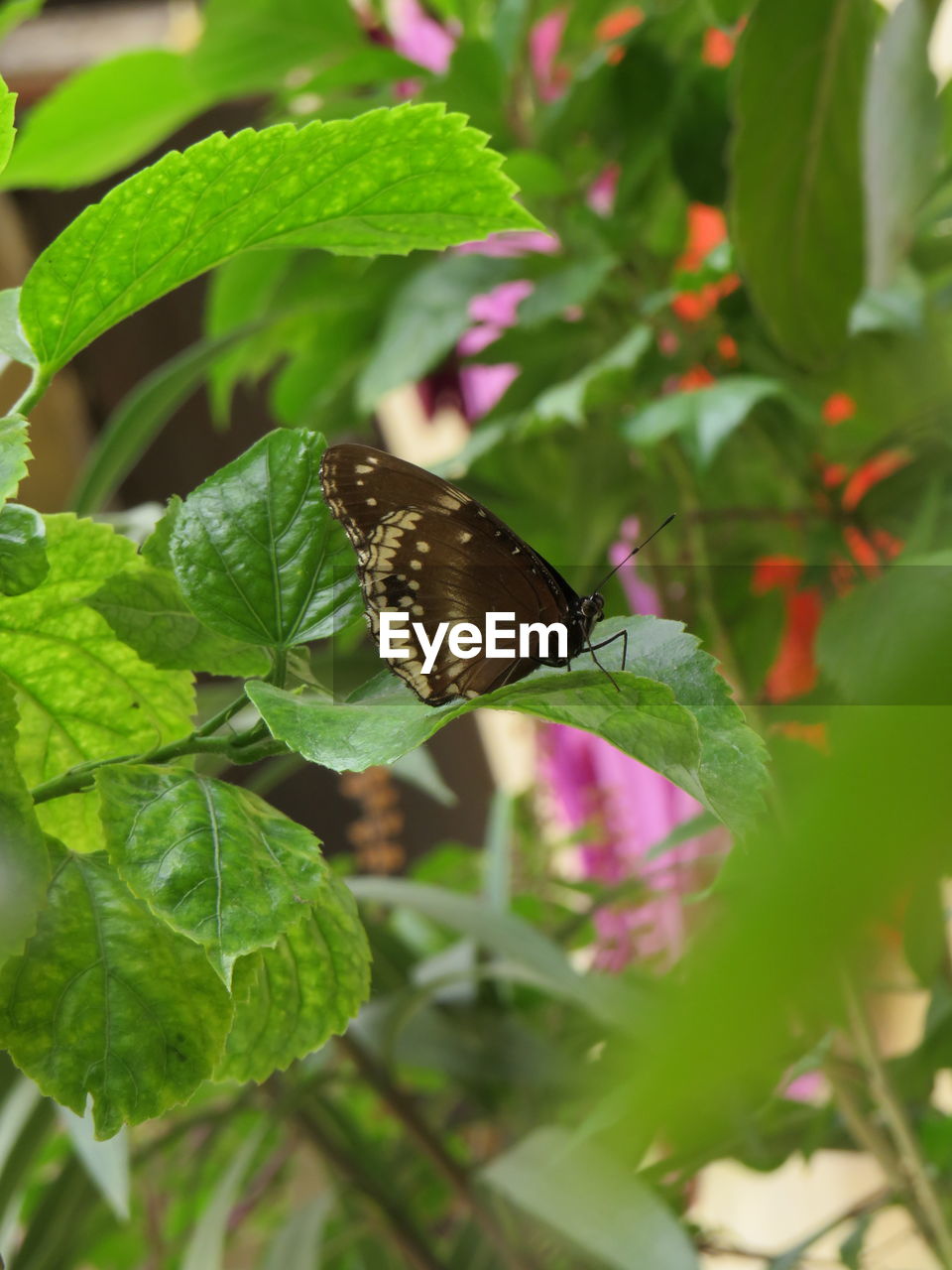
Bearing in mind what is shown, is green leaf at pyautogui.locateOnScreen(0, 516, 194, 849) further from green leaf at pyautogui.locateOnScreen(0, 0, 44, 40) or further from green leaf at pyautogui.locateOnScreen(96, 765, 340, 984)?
green leaf at pyautogui.locateOnScreen(0, 0, 44, 40)

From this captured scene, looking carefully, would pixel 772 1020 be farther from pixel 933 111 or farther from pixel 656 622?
pixel 933 111

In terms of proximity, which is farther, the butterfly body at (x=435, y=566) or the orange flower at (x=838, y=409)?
the orange flower at (x=838, y=409)

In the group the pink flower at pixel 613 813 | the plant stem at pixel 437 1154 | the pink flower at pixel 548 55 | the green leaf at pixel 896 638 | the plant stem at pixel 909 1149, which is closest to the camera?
the green leaf at pixel 896 638

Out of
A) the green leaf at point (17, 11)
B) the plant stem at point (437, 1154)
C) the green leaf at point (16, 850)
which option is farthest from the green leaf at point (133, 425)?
the green leaf at point (16, 850)

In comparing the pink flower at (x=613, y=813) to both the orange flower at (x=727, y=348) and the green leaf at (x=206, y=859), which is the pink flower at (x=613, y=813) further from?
the green leaf at (x=206, y=859)

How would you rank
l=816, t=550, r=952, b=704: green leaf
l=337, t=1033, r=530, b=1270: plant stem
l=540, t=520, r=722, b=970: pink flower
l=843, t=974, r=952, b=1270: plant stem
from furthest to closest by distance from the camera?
l=540, t=520, r=722, b=970: pink flower → l=337, t=1033, r=530, b=1270: plant stem → l=843, t=974, r=952, b=1270: plant stem → l=816, t=550, r=952, b=704: green leaf

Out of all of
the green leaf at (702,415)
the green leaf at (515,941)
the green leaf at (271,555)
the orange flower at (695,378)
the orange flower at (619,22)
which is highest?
the orange flower at (619,22)

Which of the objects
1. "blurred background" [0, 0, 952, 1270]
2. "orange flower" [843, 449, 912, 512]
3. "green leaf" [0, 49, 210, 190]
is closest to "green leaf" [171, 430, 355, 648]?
"blurred background" [0, 0, 952, 1270]
